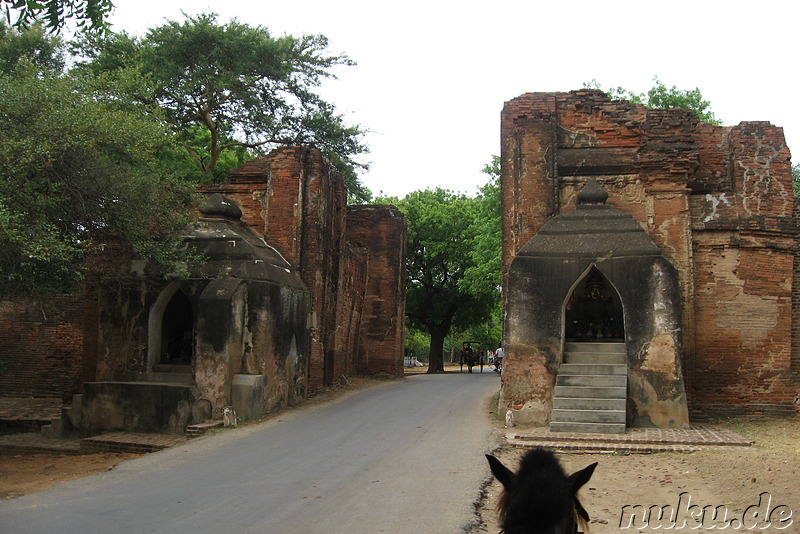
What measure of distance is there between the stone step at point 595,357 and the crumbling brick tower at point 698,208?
1.67m

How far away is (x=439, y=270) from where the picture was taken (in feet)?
108

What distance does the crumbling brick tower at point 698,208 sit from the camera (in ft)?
43.1

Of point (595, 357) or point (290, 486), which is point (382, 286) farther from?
point (290, 486)

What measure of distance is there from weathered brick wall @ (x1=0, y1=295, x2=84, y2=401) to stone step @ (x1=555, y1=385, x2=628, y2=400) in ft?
39.5

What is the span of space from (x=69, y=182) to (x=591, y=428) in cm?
832

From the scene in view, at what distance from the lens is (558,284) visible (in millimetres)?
11883

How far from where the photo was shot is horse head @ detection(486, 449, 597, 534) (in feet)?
10.4

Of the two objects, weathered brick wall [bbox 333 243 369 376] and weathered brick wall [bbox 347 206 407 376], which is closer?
weathered brick wall [bbox 333 243 369 376]

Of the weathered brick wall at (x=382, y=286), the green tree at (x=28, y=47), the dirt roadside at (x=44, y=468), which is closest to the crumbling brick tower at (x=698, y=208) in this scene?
the dirt roadside at (x=44, y=468)

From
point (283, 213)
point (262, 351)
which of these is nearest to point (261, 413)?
point (262, 351)

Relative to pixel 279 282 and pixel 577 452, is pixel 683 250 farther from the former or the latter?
pixel 279 282

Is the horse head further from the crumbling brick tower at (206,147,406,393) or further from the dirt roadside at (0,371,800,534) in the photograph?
the crumbling brick tower at (206,147,406,393)

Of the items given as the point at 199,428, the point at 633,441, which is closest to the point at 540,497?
the point at 633,441

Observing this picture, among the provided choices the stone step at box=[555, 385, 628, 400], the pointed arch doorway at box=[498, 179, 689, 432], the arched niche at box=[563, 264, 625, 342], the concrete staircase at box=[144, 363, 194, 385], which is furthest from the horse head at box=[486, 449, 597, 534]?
the arched niche at box=[563, 264, 625, 342]
